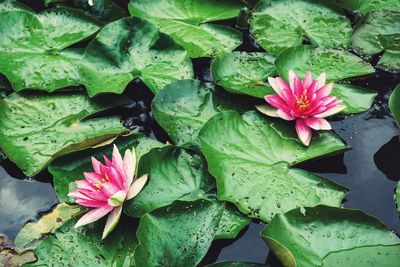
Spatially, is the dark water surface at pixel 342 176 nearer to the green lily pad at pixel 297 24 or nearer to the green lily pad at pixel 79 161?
the green lily pad at pixel 79 161

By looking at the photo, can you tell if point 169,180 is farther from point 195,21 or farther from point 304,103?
point 195,21

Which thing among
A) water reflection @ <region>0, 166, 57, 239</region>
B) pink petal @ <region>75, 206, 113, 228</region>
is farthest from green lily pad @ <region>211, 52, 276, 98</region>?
water reflection @ <region>0, 166, 57, 239</region>

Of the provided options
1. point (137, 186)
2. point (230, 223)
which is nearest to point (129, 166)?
point (137, 186)

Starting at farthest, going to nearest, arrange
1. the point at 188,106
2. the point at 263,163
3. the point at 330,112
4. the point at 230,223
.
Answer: the point at 188,106 → the point at 330,112 → the point at 263,163 → the point at 230,223

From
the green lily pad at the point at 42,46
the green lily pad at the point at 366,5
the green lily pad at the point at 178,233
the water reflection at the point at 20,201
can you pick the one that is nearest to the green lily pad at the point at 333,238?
the green lily pad at the point at 178,233

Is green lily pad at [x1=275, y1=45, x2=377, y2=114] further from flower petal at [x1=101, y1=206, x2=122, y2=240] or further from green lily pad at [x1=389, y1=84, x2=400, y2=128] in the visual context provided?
flower petal at [x1=101, y1=206, x2=122, y2=240]

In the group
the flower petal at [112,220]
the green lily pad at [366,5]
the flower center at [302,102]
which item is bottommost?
the flower petal at [112,220]
